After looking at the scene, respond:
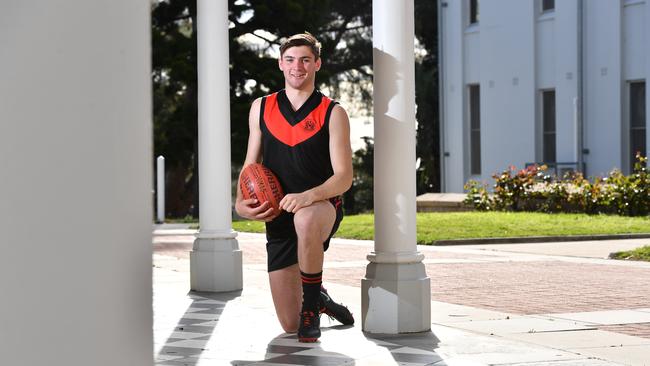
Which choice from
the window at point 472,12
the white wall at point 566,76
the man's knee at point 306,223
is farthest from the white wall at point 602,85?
the man's knee at point 306,223

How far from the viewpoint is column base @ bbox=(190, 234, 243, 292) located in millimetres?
10164

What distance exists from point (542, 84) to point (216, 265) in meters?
19.8

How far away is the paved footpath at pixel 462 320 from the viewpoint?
611 cm

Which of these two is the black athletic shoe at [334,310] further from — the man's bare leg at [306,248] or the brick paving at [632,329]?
the brick paving at [632,329]

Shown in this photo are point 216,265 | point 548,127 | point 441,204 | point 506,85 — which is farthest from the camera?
point 506,85

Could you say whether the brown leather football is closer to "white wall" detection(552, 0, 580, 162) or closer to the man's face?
the man's face

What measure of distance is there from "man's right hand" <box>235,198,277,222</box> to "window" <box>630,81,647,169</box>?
21277 mm

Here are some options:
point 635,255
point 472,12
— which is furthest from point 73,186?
point 472,12

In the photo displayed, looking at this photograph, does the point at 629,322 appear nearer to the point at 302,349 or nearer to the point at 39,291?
the point at 302,349

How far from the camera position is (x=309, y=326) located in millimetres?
6578

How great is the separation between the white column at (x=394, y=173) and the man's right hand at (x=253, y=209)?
1.07m

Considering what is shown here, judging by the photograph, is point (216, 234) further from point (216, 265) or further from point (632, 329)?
point (632, 329)

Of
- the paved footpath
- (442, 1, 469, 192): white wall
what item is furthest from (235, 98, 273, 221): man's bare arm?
(442, 1, 469, 192): white wall

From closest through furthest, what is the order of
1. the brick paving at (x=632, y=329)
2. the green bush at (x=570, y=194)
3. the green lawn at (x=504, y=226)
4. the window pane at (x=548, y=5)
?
the brick paving at (x=632, y=329)
the green lawn at (x=504, y=226)
the green bush at (x=570, y=194)
the window pane at (x=548, y=5)
